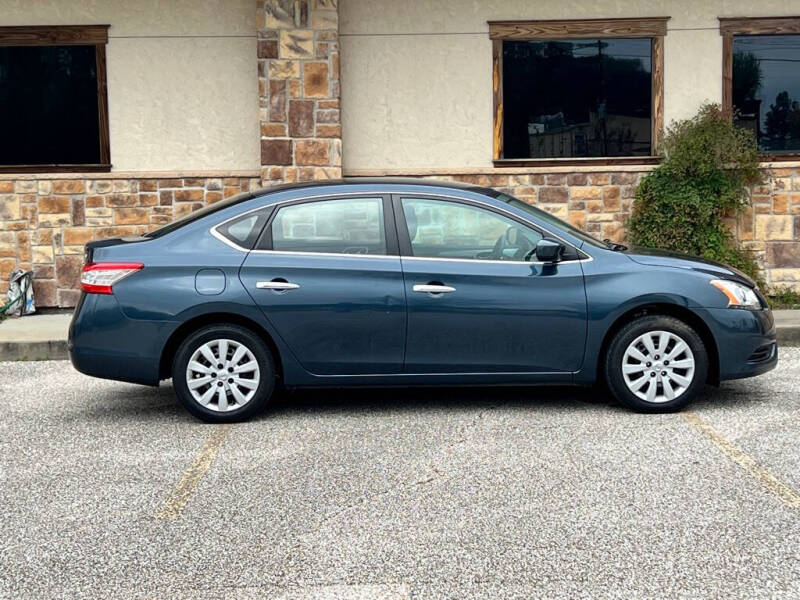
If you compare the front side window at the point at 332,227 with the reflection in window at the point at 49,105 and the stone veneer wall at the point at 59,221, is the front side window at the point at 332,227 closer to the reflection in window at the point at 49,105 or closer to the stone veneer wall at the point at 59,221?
the stone veneer wall at the point at 59,221

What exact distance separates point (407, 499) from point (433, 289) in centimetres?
209

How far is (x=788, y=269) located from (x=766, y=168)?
118cm

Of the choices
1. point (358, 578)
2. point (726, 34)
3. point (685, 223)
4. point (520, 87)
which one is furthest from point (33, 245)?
point (358, 578)

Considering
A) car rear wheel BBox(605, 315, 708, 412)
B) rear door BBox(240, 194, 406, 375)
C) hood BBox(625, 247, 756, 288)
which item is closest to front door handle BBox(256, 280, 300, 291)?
rear door BBox(240, 194, 406, 375)

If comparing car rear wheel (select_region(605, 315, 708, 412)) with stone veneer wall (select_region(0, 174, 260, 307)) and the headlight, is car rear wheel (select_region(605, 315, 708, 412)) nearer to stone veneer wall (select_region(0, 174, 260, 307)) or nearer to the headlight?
the headlight

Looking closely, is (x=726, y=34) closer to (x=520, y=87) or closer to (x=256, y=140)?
(x=520, y=87)

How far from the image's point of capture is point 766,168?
12766 mm

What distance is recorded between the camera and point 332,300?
748 centimetres

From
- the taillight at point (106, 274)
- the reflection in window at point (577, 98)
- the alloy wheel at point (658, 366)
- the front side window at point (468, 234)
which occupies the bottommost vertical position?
the alloy wheel at point (658, 366)

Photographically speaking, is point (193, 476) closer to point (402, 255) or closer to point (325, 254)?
point (325, 254)

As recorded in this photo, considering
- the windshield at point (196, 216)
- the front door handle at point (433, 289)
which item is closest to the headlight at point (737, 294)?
the front door handle at point (433, 289)

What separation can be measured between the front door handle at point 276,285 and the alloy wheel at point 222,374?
0.41 metres

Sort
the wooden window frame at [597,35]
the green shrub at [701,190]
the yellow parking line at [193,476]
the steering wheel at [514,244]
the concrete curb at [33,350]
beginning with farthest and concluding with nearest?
the wooden window frame at [597,35] < the green shrub at [701,190] < the concrete curb at [33,350] < the steering wheel at [514,244] < the yellow parking line at [193,476]

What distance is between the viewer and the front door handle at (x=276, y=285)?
746 cm
